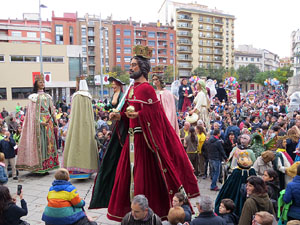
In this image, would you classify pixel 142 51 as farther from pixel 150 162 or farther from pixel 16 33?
pixel 16 33

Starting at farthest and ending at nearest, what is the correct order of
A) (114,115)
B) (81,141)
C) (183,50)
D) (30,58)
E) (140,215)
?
(183,50) → (30,58) → (81,141) → (114,115) → (140,215)

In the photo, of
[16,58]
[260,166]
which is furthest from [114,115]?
[16,58]

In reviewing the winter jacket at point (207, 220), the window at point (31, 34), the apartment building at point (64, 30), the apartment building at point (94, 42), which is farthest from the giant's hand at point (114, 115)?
the window at point (31, 34)

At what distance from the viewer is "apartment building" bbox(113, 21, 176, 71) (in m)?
63.4

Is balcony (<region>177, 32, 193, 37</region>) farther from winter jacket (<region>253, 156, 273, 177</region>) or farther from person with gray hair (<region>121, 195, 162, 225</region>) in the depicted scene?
person with gray hair (<region>121, 195, 162, 225</region>)

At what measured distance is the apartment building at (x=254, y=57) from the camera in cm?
8760

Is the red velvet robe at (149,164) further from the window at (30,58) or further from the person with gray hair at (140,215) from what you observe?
the window at (30,58)

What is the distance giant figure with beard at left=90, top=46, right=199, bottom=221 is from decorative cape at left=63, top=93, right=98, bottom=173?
2353mm

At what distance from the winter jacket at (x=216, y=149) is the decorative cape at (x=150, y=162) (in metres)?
2.14

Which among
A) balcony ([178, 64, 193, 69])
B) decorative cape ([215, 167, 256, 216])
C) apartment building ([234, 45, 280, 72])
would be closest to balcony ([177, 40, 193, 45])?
balcony ([178, 64, 193, 69])

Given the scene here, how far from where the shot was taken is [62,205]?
366 cm

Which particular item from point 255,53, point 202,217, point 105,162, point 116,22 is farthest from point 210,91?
point 255,53

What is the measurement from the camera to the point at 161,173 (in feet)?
13.9

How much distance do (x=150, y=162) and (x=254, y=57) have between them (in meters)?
95.3
